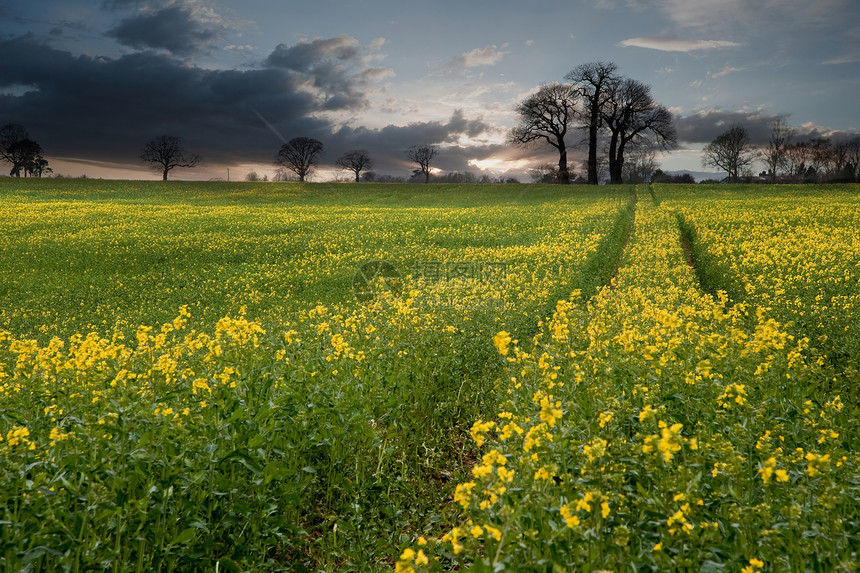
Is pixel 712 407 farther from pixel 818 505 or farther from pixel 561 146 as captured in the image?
pixel 561 146

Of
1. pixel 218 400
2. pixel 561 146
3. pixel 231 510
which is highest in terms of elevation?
pixel 561 146

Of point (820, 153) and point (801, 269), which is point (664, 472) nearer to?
point (801, 269)

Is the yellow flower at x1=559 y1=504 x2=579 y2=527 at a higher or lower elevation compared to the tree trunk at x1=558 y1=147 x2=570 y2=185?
lower

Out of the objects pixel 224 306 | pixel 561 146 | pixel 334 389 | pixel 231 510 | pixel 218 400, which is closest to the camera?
pixel 231 510

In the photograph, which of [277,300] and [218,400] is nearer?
[218,400]

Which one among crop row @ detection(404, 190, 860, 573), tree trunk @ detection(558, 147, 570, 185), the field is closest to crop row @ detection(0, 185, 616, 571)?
the field

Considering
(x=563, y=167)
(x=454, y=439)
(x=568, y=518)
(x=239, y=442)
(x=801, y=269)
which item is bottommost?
(x=454, y=439)

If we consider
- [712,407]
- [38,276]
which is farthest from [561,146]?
[712,407]

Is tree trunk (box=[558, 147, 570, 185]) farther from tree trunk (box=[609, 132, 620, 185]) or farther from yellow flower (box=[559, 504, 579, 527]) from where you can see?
yellow flower (box=[559, 504, 579, 527])

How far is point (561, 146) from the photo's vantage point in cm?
7319

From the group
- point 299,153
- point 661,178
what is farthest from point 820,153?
point 299,153

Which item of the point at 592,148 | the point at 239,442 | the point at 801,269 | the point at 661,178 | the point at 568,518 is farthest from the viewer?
the point at 661,178

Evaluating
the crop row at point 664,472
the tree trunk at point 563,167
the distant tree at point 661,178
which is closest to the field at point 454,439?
the crop row at point 664,472

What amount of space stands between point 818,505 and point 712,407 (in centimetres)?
154
